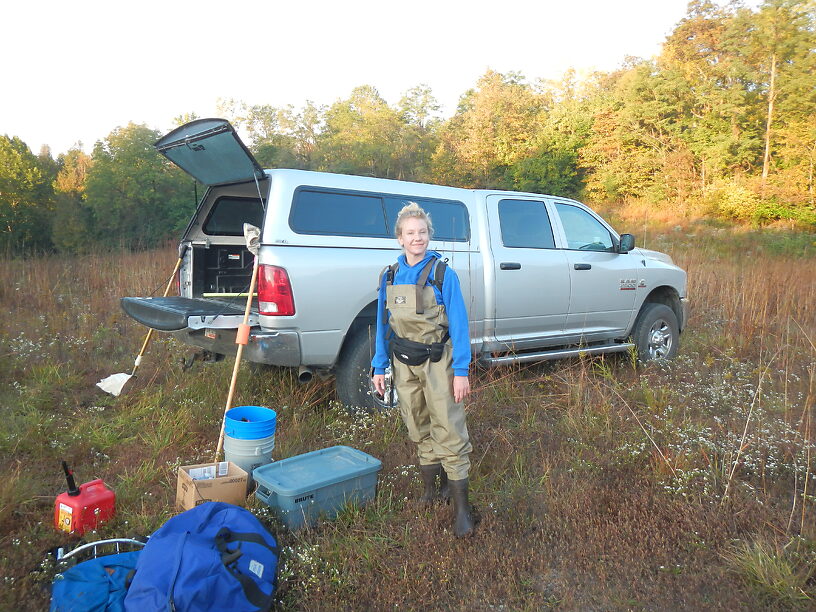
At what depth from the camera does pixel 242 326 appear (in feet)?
13.1

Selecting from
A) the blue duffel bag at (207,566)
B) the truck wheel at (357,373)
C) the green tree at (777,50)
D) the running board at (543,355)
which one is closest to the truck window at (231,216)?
the truck wheel at (357,373)

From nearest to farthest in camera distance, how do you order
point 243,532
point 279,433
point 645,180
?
point 243,532
point 279,433
point 645,180

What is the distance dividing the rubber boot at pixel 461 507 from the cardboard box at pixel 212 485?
1214 millimetres

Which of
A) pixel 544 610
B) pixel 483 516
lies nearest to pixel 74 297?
pixel 483 516

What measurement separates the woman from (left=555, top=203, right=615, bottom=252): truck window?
3341 mm

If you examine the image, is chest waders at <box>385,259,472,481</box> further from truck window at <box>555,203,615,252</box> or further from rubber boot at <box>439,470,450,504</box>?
truck window at <box>555,203,615,252</box>

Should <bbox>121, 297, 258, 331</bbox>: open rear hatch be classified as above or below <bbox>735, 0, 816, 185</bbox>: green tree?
below

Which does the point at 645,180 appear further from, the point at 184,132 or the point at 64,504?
the point at 64,504

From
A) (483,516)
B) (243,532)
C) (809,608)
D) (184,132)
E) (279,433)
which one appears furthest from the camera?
(184,132)

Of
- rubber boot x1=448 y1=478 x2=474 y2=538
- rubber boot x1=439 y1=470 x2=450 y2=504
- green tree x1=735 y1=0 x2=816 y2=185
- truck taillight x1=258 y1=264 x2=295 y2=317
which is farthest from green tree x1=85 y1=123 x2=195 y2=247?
green tree x1=735 y1=0 x2=816 y2=185

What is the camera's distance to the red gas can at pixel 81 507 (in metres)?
2.99

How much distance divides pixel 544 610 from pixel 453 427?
976mm

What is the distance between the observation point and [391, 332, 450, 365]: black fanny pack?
308 centimetres

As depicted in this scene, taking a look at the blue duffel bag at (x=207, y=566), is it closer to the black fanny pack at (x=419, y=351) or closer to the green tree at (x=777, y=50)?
the black fanny pack at (x=419, y=351)
